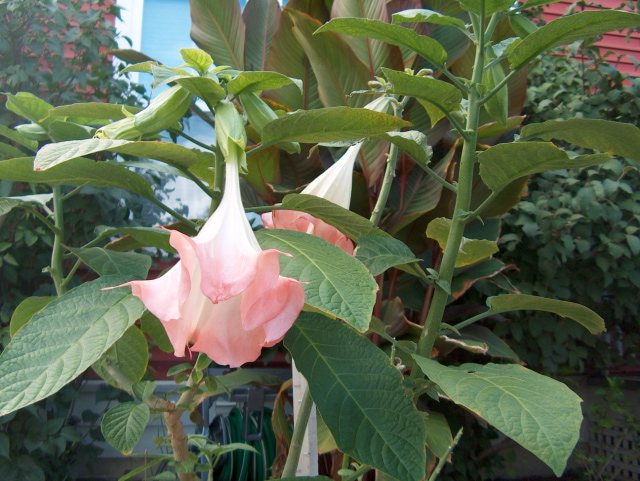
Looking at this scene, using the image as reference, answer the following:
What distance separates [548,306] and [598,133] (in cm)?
17

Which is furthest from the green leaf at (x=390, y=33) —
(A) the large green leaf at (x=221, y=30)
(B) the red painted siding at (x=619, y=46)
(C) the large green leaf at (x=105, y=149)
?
(B) the red painted siding at (x=619, y=46)

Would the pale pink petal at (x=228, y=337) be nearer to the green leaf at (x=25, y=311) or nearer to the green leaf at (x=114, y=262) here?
the green leaf at (x=114, y=262)

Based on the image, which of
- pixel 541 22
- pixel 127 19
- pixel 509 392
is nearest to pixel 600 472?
pixel 541 22

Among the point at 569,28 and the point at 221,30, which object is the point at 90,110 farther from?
the point at 221,30

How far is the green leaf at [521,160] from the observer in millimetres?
452

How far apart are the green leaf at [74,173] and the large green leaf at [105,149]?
36mm

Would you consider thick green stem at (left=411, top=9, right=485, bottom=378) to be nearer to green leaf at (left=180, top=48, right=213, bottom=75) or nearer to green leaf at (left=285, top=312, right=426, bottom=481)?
green leaf at (left=285, top=312, right=426, bottom=481)

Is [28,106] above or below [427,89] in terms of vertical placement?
below

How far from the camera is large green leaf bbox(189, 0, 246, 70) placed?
183 cm

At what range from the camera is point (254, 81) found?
0.42m

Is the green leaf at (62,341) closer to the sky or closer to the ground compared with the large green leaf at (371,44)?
closer to the ground

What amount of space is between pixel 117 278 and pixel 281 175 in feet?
4.12

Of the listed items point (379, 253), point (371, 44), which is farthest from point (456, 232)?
point (371, 44)

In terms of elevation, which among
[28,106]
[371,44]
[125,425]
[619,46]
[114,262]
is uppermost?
[619,46]
